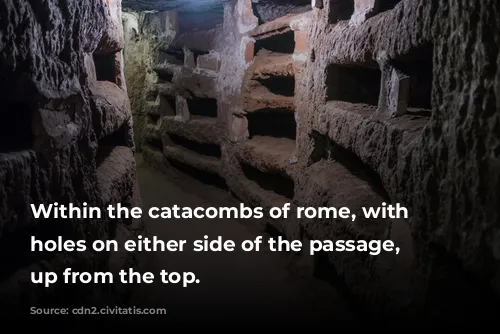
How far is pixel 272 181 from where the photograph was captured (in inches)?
135

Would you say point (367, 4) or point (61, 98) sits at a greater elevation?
point (367, 4)

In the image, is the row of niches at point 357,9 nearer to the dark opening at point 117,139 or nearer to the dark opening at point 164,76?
the dark opening at point 117,139

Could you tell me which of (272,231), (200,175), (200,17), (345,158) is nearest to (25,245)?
(345,158)

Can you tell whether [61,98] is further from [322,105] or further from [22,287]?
[322,105]

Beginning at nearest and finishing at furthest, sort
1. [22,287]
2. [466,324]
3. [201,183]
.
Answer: [466,324], [22,287], [201,183]

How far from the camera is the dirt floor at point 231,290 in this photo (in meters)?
1.97

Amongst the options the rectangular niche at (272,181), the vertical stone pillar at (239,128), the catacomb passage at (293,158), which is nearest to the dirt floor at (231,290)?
the catacomb passage at (293,158)

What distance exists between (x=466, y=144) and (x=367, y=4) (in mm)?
1135

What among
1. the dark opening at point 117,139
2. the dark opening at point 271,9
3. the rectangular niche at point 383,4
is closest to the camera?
the rectangular niche at point 383,4

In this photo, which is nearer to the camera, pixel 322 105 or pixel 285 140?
pixel 322 105

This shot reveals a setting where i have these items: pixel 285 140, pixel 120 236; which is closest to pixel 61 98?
pixel 120 236

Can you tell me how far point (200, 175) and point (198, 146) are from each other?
343 mm

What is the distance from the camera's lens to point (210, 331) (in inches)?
73.0

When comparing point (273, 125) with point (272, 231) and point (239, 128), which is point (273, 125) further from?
point (272, 231)
